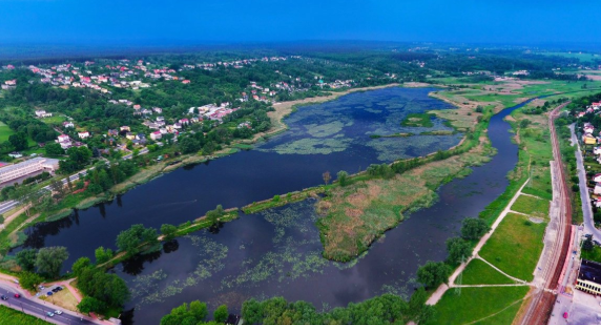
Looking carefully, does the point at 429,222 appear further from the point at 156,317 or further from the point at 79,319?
the point at 79,319

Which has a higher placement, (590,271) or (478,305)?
(590,271)

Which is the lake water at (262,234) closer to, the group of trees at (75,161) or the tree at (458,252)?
the tree at (458,252)

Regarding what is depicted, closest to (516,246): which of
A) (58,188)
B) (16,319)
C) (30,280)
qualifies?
(16,319)

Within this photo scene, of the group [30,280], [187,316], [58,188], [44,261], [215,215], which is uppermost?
[58,188]

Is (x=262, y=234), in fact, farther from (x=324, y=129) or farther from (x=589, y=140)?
(x=589, y=140)

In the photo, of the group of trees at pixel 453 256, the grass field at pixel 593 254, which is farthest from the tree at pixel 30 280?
the grass field at pixel 593 254

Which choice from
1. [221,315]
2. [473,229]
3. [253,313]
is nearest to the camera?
[253,313]

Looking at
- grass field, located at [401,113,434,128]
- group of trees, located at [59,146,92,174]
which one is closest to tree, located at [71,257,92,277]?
group of trees, located at [59,146,92,174]
